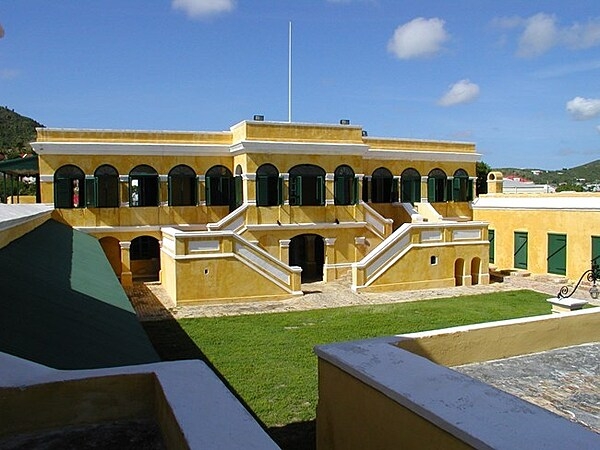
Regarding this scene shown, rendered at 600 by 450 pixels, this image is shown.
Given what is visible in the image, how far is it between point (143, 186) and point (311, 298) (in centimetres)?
887

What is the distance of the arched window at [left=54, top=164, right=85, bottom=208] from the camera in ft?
72.5

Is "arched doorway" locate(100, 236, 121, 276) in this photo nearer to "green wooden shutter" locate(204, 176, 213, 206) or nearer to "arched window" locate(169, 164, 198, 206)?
"arched window" locate(169, 164, 198, 206)

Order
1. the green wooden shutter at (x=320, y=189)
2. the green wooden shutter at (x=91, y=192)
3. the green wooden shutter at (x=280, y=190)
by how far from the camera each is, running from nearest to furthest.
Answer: the green wooden shutter at (x=91, y=192) → the green wooden shutter at (x=280, y=190) → the green wooden shutter at (x=320, y=189)

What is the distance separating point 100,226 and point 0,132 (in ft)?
171

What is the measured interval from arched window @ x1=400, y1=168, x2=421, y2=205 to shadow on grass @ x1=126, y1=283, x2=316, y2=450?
1323 centimetres

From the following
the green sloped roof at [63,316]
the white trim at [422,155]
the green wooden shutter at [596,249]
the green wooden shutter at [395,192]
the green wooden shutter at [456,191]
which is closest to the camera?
the green sloped roof at [63,316]

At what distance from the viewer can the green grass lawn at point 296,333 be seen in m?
10.2

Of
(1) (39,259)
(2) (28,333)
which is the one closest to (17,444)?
(2) (28,333)

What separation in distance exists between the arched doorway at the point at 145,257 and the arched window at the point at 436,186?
13.6 meters

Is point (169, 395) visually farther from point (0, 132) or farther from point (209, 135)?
point (0, 132)

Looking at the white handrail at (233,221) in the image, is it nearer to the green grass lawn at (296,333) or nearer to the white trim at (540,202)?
the green grass lawn at (296,333)

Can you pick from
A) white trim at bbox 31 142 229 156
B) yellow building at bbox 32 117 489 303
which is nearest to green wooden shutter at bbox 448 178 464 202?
yellow building at bbox 32 117 489 303

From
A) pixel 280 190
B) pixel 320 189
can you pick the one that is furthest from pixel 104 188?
pixel 320 189

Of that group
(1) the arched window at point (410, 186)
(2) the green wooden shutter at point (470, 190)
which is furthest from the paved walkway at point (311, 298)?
(2) the green wooden shutter at point (470, 190)
